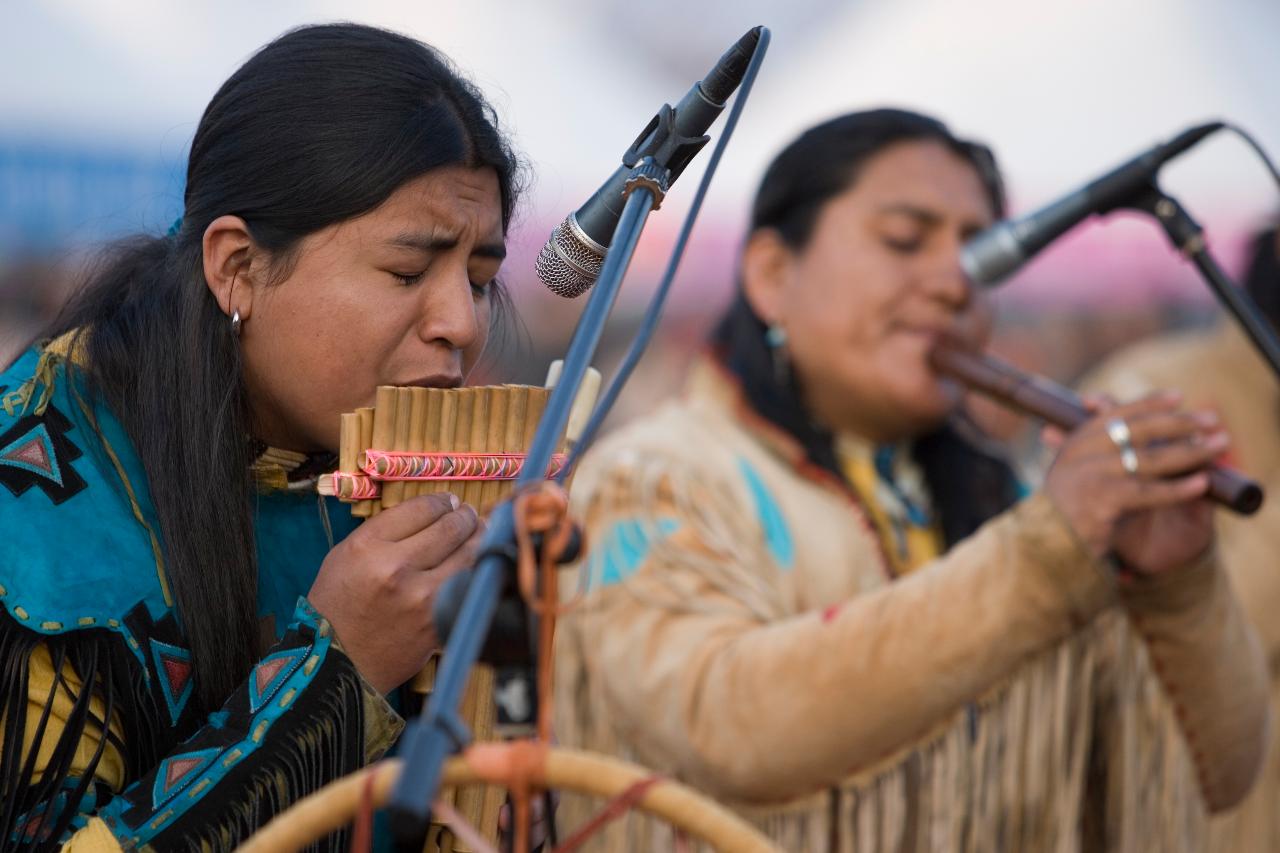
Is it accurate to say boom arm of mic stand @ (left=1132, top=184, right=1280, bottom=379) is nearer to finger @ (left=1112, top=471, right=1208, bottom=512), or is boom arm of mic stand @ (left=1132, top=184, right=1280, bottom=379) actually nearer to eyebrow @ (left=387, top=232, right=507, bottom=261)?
finger @ (left=1112, top=471, right=1208, bottom=512)

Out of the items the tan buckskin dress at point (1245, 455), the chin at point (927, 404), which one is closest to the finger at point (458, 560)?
the chin at point (927, 404)

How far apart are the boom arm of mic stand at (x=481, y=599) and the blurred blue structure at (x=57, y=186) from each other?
11.9 ft

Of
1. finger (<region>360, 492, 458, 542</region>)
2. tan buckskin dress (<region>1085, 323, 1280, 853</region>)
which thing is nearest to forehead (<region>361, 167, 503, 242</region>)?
finger (<region>360, 492, 458, 542</region>)

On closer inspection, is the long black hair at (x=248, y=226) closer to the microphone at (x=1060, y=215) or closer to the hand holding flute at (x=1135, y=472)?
the microphone at (x=1060, y=215)

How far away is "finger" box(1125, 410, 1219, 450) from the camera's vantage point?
2.10 m

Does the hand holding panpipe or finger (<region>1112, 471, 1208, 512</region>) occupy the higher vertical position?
the hand holding panpipe

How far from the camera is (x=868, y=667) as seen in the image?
2.11 metres

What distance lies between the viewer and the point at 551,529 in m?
0.98

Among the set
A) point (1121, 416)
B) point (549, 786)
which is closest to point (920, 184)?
point (1121, 416)

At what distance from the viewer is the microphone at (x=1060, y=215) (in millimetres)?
2088

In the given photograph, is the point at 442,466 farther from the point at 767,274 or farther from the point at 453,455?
the point at 767,274

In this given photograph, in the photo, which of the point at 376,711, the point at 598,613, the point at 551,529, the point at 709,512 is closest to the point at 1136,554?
the point at 709,512

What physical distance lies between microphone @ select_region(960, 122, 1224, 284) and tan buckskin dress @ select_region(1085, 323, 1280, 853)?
3.41 ft

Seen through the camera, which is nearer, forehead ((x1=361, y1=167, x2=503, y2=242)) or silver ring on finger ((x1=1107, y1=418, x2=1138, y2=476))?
forehead ((x1=361, y1=167, x2=503, y2=242))
